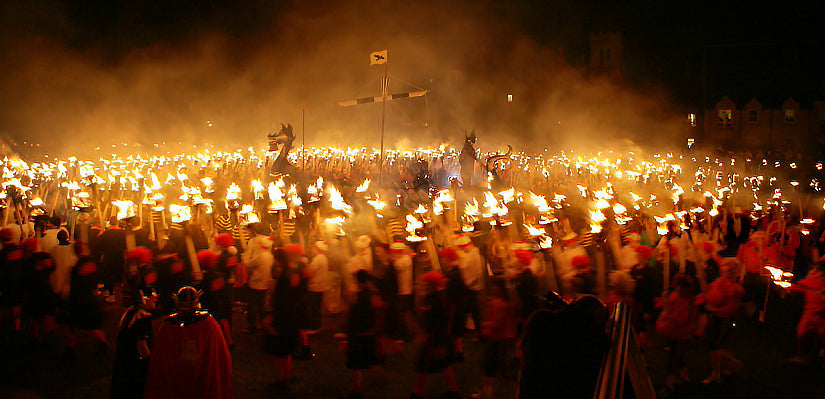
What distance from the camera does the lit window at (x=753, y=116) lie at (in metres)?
48.7

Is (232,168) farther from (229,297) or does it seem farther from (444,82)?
(444,82)

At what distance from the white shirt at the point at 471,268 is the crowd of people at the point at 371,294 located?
0.07 ft

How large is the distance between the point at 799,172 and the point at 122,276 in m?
29.0

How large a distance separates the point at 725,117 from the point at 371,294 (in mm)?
51239

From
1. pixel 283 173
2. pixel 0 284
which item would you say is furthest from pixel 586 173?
pixel 0 284

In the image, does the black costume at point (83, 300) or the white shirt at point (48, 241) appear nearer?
the black costume at point (83, 300)

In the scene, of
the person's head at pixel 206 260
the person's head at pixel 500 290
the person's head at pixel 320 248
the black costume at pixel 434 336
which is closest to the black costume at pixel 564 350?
the black costume at pixel 434 336

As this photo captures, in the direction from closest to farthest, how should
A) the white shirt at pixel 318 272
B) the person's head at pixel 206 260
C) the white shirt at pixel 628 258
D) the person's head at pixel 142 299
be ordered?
the person's head at pixel 142 299 → the person's head at pixel 206 260 → the white shirt at pixel 628 258 → the white shirt at pixel 318 272

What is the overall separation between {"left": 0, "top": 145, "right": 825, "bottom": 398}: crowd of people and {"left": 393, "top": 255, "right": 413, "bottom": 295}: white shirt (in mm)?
20

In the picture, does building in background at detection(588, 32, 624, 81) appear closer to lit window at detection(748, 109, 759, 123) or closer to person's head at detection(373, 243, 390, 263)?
lit window at detection(748, 109, 759, 123)

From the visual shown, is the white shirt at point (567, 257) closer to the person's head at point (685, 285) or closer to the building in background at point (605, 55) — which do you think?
the person's head at point (685, 285)

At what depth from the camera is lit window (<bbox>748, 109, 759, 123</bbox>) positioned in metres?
48.7

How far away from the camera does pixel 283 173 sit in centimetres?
2234

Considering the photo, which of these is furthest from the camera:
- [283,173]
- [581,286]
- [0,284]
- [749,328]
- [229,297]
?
[283,173]
